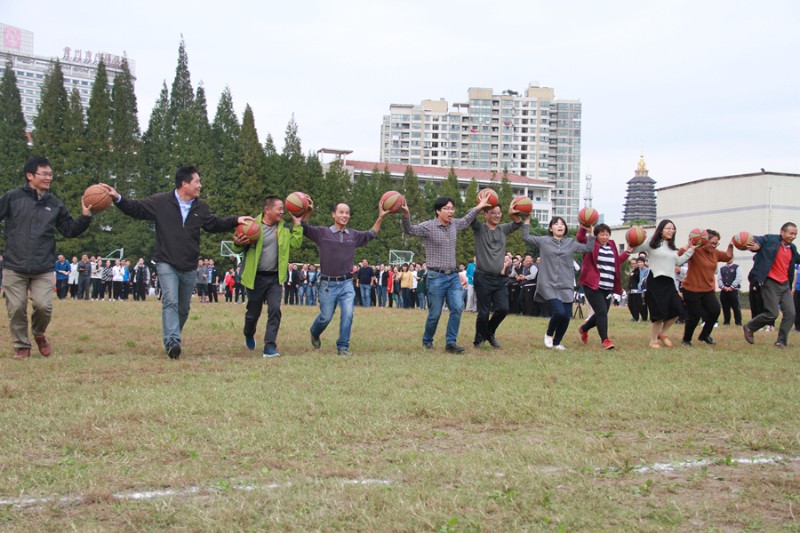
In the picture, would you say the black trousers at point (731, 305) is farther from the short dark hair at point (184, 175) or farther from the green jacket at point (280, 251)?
the short dark hair at point (184, 175)

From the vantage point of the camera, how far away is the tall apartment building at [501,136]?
18475cm

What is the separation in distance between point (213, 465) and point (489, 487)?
175 centimetres

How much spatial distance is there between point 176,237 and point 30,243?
180 centimetres

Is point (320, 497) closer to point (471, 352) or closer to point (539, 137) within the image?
point (471, 352)

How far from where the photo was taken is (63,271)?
33.8 metres

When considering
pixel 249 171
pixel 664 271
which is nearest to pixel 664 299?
pixel 664 271

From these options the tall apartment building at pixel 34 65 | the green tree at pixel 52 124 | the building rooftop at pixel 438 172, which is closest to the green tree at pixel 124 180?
the green tree at pixel 52 124

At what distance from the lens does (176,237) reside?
1027 cm

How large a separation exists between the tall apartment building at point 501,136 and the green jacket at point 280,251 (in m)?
176

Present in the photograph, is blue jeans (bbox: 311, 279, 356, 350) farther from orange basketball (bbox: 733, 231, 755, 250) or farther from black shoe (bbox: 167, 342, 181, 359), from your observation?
orange basketball (bbox: 733, 231, 755, 250)

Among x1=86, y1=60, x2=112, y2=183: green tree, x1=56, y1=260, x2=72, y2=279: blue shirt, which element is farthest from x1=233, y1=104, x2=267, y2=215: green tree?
x1=56, y1=260, x2=72, y2=279: blue shirt

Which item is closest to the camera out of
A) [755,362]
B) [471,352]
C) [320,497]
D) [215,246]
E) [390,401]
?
[320,497]

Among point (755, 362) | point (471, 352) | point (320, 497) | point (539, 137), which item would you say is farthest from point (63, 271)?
point (539, 137)

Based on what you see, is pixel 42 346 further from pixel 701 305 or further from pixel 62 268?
pixel 62 268
